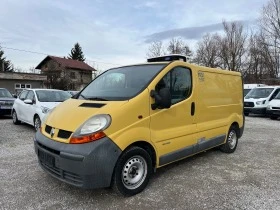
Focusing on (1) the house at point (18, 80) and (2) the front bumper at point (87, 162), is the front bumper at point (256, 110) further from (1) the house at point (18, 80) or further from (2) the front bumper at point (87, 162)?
(1) the house at point (18, 80)

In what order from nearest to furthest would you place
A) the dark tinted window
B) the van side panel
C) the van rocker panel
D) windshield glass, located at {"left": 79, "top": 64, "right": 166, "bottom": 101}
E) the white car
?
windshield glass, located at {"left": 79, "top": 64, "right": 166, "bottom": 101}, the van rocker panel, the van side panel, the white car, the dark tinted window

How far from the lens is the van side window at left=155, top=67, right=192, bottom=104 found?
4406mm

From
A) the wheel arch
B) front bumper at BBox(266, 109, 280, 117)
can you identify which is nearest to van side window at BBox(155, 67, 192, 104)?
the wheel arch

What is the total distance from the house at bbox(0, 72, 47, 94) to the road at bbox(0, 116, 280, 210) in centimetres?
2896

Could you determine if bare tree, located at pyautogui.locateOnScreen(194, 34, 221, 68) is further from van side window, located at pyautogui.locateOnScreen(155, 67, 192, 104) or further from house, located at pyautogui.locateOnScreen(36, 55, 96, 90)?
van side window, located at pyautogui.locateOnScreen(155, 67, 192, 104)

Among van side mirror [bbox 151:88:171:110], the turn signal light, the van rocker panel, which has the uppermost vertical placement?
van side mirror [bbox 151:88:171:110]

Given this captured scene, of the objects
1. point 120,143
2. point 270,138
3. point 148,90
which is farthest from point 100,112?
point 270,138

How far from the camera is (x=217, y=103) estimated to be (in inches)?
225

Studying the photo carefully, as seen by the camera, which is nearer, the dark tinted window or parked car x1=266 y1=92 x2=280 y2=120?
the dark tinted window

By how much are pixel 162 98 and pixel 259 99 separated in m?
12.9

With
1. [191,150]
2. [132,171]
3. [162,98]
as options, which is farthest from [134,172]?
[191,150]

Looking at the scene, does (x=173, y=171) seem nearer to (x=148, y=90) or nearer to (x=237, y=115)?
(x=148, y=90)

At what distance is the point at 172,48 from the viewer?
50031 millimetres

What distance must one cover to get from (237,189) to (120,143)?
2054 mm
